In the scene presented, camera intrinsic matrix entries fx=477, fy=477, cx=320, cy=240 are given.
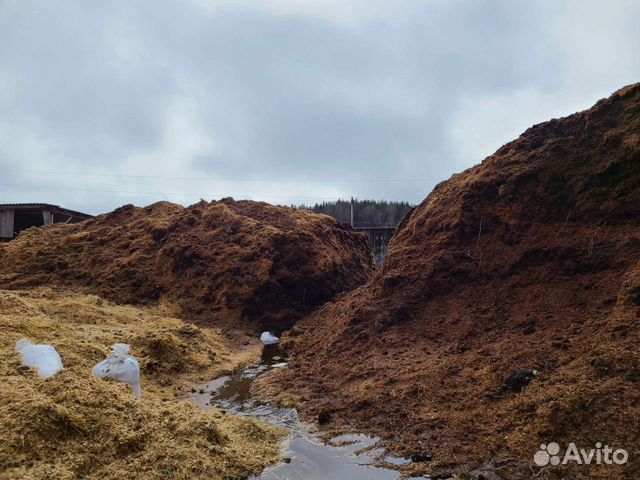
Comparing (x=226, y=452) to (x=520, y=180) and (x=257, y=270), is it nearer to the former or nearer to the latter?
(x=520, y=180)

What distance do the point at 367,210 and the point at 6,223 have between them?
42.2m

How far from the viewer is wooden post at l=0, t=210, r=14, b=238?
64.5 feet

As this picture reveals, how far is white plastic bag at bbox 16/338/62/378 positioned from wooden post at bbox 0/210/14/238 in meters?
17.3

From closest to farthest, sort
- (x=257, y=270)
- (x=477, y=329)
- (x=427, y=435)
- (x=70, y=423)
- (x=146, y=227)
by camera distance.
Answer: (x=70, y=423), (x=427, y=435), (x=477, y=329), (x=257, y=270), (x=146, y=227)

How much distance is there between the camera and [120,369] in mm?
5281

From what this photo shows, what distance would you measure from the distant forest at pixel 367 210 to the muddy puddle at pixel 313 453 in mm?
46541

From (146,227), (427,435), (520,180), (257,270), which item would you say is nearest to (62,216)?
(146,227)

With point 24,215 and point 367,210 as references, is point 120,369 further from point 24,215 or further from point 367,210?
point 367,210

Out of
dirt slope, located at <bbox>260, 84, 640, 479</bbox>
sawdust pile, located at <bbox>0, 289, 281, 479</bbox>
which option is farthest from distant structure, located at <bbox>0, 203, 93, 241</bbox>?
sawdust pile, located at <bbox>0, 289, 281, 479</bbox>

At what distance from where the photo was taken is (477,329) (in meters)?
6.84

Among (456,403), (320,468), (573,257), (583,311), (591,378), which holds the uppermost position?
(573,257)

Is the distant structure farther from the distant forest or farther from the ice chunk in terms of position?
the distant forest

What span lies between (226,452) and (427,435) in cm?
192

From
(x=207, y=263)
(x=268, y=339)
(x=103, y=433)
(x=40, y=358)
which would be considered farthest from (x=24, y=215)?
(x=103, y=433)
